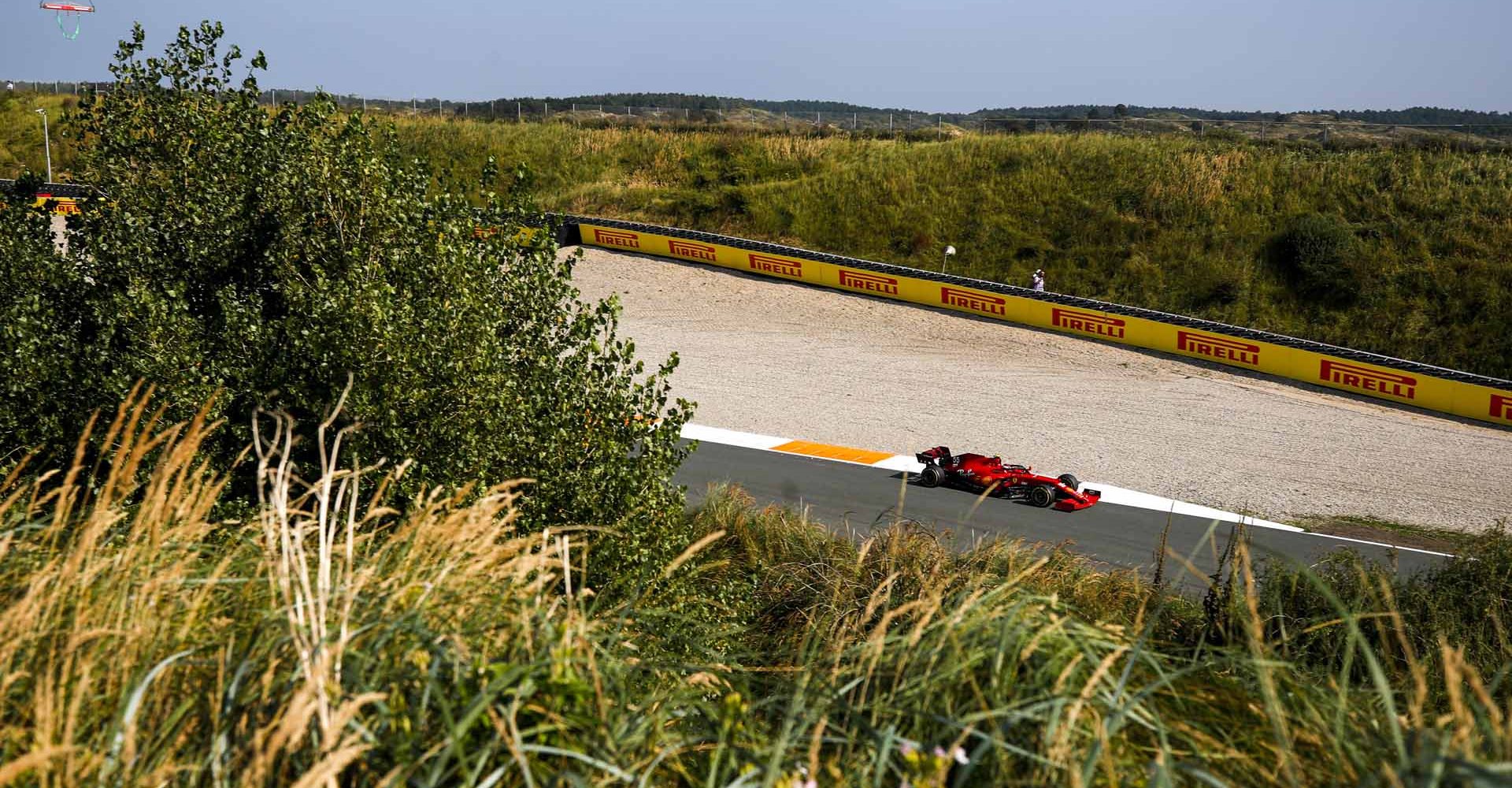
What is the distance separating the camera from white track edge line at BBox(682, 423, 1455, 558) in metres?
21.6

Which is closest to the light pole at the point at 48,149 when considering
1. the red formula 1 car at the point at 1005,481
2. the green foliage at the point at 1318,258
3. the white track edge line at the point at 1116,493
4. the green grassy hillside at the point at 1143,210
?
the green grassy hillside at the point at 1143,210

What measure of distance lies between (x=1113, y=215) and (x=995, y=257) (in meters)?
5.78

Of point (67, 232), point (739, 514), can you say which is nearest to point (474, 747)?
point (67, 232)

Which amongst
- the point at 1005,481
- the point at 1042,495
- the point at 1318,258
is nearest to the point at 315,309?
the point at 1005,481

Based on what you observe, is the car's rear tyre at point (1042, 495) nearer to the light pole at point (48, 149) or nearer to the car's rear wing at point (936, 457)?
the car's rear wing at point (936, 457)

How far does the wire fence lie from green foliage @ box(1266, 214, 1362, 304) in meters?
11.0

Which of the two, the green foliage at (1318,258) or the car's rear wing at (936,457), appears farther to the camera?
the green foliage at (1318,258)

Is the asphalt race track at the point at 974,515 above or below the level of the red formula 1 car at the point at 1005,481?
below

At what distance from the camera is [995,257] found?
46312mm

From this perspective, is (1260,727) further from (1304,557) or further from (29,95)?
(29,95)

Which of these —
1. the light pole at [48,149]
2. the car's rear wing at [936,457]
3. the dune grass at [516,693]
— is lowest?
the car's rear wing at [936,457]

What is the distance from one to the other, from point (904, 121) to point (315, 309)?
59.4m

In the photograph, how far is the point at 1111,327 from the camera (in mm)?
36250

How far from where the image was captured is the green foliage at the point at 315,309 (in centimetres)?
991
